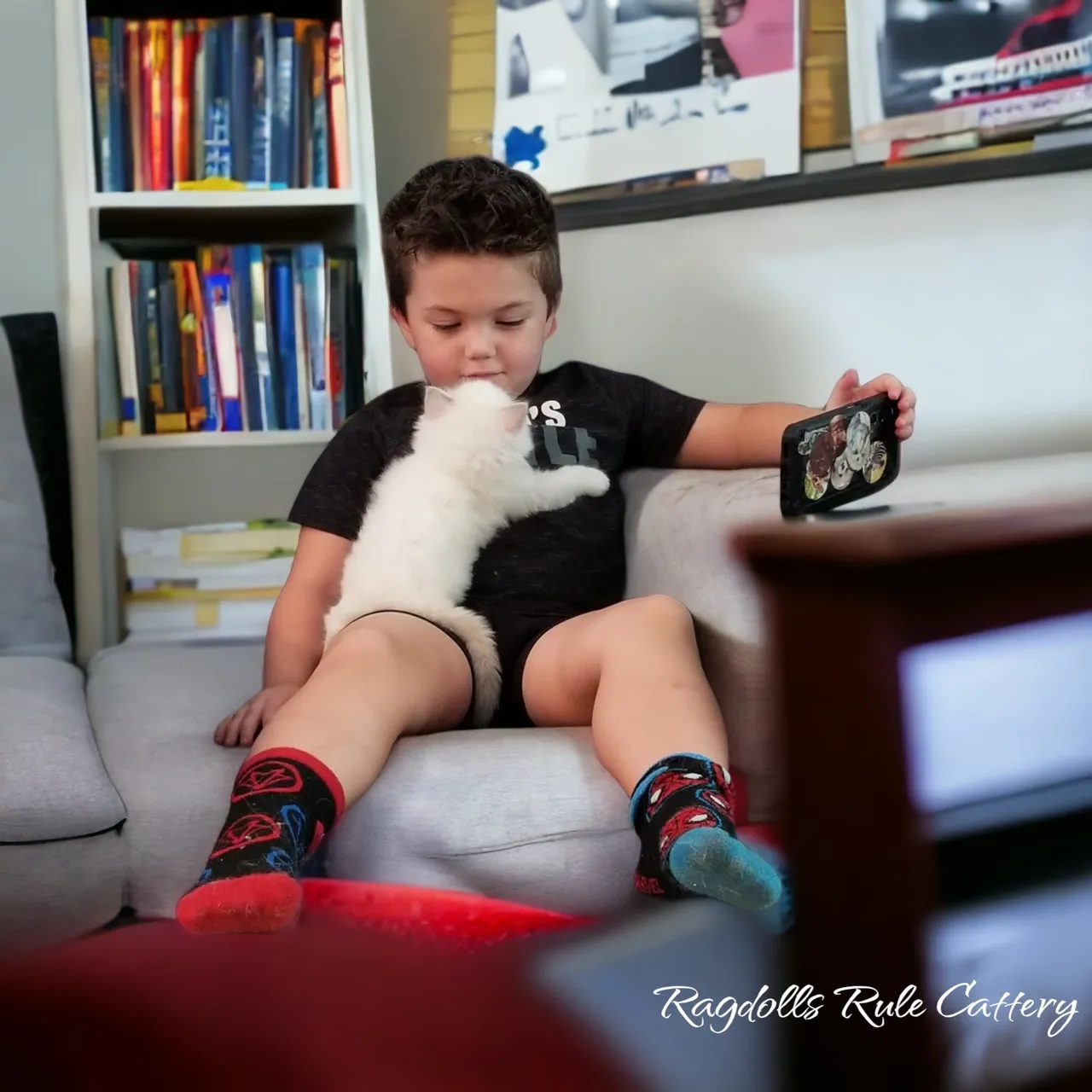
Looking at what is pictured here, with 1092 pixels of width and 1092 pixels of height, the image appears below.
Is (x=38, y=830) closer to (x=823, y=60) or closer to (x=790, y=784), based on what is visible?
(x=790, y=784)

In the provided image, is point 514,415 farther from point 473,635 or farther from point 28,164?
point 28,164

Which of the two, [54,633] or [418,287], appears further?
[54,633]

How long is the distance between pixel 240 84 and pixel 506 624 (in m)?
0.89

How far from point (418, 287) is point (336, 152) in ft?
1.60

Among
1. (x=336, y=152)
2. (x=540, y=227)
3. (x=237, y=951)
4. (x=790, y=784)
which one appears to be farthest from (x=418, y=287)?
(x=790, y=784)

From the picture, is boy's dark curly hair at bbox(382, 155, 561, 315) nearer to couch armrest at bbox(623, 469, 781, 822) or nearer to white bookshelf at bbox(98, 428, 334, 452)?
couch armrest at bbox(623, 469, 781, 822)

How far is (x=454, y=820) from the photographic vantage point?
0.80 m

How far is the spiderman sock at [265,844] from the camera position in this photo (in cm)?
69

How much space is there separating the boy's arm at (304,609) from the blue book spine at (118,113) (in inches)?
26.4

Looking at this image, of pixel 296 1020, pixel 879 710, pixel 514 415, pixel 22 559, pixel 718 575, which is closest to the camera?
pixel 879 710

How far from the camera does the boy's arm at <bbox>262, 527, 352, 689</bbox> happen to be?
3.57 feet

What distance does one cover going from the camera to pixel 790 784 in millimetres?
424

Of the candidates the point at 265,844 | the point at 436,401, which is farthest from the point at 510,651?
the point at 265,844

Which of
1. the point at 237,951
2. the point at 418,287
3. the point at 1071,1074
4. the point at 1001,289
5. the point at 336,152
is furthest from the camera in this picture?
the point at 336,152
